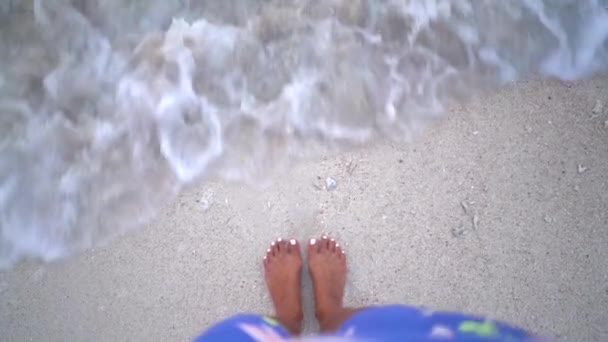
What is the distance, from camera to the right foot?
176 centimetres

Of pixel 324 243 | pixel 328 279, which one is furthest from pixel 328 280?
pixel 324 243

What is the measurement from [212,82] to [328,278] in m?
0.71

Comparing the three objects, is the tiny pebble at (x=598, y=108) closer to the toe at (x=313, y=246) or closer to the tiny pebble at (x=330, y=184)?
the tiny pebble at (x=330, y=184)

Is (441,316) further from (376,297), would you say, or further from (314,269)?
(314,269)

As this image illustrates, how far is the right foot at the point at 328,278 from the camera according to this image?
176cm

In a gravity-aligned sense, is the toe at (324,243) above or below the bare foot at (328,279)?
above

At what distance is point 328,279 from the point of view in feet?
5.86

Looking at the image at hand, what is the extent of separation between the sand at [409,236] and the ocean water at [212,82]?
0.24 ft

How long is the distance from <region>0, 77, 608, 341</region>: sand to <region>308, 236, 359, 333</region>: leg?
0.04 meters

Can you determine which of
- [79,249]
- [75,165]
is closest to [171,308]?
[79,249]

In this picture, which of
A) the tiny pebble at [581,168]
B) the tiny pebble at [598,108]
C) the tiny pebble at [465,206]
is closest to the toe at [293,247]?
the tiny pebble at [465,206]

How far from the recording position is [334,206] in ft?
5.96

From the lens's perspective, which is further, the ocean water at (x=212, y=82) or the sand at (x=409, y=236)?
the ocean water at (x=212, y=82)

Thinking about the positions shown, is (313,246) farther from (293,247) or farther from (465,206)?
(465,206)
